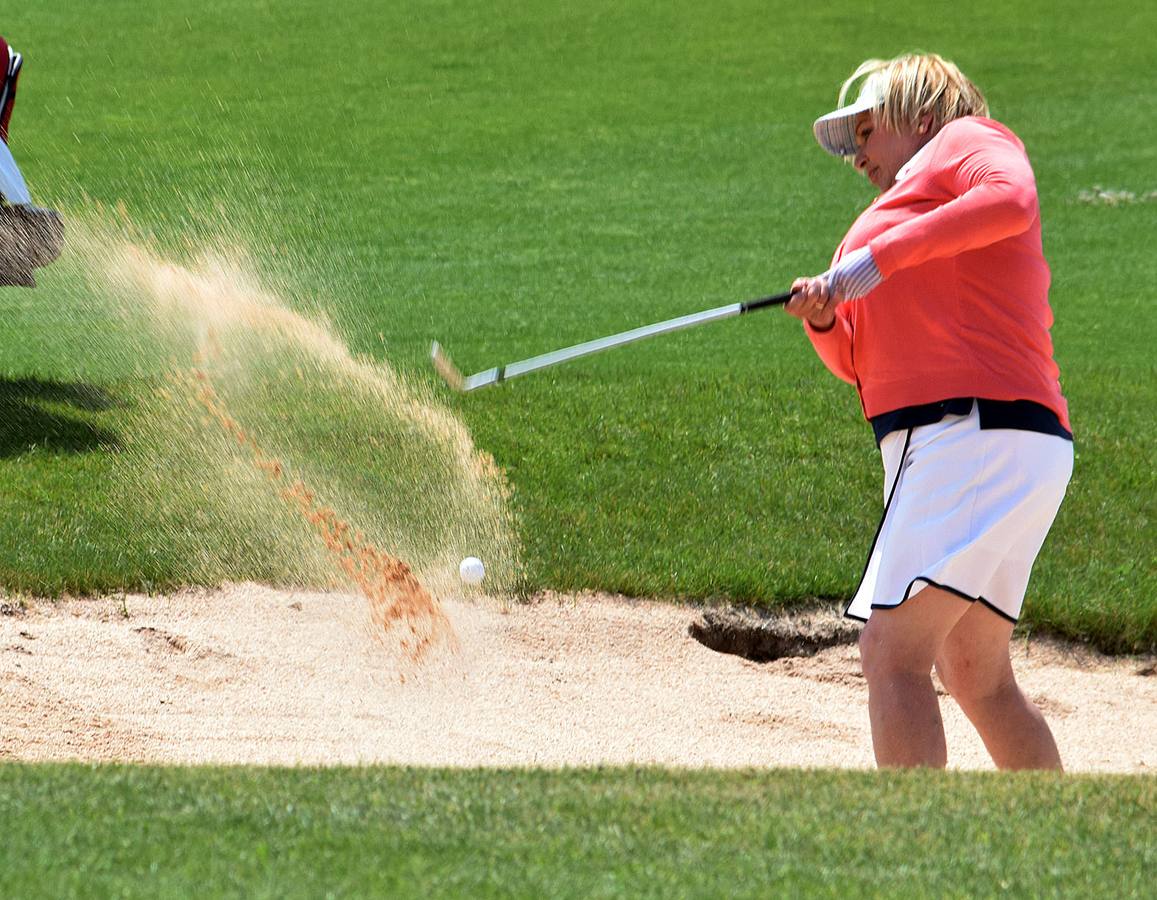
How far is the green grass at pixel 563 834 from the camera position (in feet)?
8.79

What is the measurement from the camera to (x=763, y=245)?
51.9 feet

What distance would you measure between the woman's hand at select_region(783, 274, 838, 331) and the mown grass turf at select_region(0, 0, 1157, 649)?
9.18 feet

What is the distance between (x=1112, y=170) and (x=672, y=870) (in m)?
18.7

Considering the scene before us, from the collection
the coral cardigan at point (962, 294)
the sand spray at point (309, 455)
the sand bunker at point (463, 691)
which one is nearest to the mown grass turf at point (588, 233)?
the sand spray at point (309, 455)

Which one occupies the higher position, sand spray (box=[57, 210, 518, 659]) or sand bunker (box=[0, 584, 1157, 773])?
sand spray (box=[57, 210, 518, 659])

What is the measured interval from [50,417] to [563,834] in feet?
19.8

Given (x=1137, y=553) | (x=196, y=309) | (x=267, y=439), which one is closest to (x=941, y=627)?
(x=1137, y=553)

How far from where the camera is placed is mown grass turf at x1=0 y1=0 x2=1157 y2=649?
22.7 ft

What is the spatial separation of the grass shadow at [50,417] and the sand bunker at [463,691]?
1884 mm

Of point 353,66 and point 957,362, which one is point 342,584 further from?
point 353,66

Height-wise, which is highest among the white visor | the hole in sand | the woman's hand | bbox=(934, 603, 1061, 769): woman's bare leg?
the white visor

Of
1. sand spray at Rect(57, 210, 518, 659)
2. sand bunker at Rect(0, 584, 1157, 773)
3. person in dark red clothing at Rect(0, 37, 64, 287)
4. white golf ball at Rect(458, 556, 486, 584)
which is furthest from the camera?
person in dark red clothing at Rect(0, 37, 64, 287)

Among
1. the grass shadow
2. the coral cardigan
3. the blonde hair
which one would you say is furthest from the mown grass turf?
the blonde hair

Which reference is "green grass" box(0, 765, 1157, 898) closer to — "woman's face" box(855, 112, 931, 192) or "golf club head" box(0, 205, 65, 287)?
"woman's face" box(855, 112, 931, 192)
